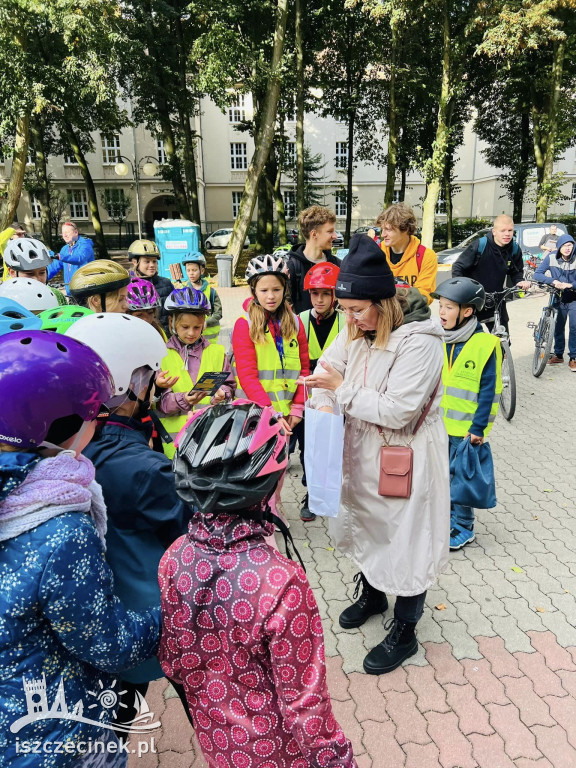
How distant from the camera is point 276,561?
4.59ft

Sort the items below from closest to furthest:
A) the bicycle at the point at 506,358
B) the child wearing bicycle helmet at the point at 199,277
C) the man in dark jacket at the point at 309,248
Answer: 1. the man in dark jacket at the point at 309,248
2. the child wearing bicycle helmet at the point at 199,277
3. the bicycle at the point at 506,358

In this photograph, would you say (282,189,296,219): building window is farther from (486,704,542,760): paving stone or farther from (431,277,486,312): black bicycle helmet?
(486,704,542,760): paving stone

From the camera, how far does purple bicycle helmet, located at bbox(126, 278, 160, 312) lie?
3.63 metres

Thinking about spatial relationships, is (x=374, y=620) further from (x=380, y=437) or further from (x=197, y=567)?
(x=197, y=567)

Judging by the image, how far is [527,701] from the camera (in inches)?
109

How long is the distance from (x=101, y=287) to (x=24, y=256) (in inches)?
62.4

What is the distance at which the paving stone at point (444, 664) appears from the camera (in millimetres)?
2924

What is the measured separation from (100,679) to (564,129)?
27085mm

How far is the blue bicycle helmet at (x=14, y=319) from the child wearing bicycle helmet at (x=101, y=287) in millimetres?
694

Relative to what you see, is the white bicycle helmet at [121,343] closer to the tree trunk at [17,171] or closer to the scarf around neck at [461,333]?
the scarf around neck at [461,333]

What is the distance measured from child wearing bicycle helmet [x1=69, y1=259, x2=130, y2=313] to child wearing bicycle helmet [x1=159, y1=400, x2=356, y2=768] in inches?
86.7

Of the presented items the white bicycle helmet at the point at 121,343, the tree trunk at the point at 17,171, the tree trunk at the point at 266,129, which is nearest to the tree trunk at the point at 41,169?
the tree trunk at the point at 17,171

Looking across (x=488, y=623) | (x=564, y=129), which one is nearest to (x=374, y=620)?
(x=488, y=623)

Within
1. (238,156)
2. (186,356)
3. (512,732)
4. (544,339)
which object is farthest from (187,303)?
(238,156)
